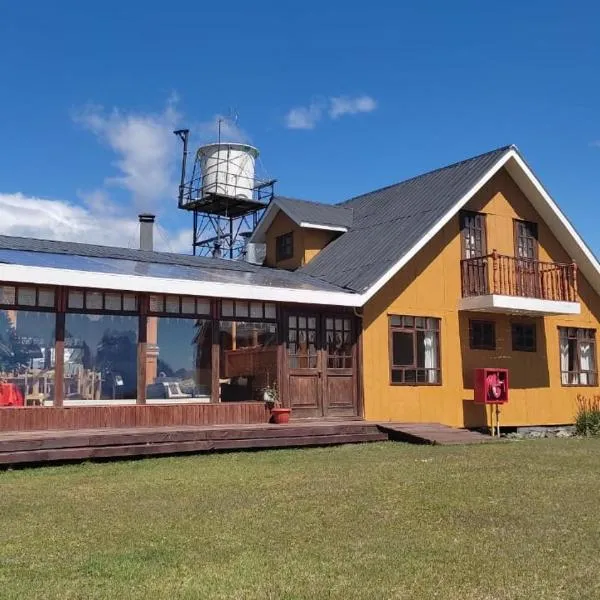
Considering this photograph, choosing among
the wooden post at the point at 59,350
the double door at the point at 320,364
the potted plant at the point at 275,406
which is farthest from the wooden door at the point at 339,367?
the wooden post at the point at 59,350

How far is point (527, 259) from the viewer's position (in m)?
18.5

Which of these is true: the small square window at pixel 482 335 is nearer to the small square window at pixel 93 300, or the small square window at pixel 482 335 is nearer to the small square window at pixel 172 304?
the small square window at pixel 172 304

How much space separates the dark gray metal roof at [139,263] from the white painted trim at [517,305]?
11.1ft

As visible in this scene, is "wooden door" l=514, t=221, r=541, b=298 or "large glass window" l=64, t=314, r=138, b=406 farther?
"wooden door" l=514, t=221, r=541, b=298

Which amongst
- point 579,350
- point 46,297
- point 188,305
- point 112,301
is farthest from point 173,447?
point 579,350

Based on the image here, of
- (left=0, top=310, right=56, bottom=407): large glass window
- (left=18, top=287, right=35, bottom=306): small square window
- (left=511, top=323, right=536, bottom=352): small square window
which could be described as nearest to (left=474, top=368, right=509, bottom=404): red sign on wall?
(left=511, top=323, right=536, bottom=352): small square window

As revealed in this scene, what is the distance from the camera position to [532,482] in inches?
380

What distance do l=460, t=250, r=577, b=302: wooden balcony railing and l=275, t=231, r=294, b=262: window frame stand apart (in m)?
4.69

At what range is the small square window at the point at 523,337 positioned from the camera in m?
19.2

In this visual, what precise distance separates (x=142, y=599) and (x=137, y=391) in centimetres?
881

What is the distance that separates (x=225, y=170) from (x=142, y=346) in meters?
14.0

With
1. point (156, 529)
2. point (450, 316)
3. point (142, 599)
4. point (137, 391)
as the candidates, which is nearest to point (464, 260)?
point (450, 316)

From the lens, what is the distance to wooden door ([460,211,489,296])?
60.4 feet

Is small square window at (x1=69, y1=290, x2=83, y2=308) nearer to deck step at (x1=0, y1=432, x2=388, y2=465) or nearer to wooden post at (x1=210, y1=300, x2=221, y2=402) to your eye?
wooden post at (x1=210, y1=300, x2=221, y2=402)
